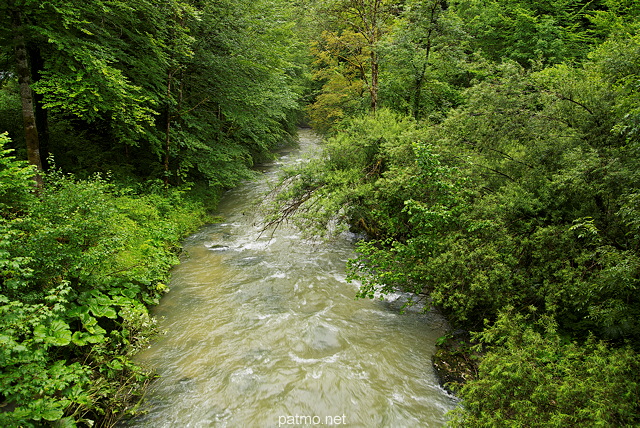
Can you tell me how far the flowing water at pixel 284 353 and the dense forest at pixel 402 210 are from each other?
628 mm

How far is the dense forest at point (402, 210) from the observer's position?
3617mm

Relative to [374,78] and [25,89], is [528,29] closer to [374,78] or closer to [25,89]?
[374,78]

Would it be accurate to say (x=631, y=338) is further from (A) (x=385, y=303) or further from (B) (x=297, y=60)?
(B) (x=297, y=60)

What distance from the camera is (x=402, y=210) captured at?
19.8 ft

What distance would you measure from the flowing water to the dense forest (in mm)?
628

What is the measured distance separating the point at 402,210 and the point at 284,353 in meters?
3.53

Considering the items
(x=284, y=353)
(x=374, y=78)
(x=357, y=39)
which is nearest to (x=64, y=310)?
(x=284, y=353)

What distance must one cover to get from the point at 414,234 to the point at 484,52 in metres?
13.7

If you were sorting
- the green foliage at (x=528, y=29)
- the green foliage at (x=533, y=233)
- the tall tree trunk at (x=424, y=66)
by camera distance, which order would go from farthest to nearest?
1. the green foliage at (x=528, y=29)
2. the tall tree trunk at (x=424, y=66)
3. the green foliage at (x=533, y=233)

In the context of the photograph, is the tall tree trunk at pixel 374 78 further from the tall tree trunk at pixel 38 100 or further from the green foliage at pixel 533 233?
the tall tree trunk at pixel 38 100

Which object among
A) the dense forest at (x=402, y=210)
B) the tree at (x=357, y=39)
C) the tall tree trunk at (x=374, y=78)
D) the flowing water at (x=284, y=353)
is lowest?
the flowing water at (x=284, y=353)

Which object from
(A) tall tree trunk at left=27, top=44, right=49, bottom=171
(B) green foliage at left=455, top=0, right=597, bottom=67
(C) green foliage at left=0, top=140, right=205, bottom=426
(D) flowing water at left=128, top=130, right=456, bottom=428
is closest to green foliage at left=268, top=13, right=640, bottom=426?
(D) flowing water at left=128, top=130, right=456, bottom=428

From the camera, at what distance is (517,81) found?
6508mm

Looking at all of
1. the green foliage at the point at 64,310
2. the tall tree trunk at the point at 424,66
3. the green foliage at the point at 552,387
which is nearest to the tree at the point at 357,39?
the tall tree trunk at the point at 424,66
